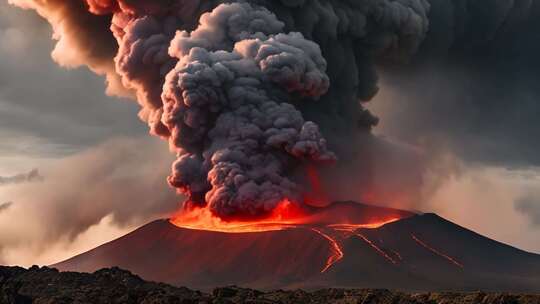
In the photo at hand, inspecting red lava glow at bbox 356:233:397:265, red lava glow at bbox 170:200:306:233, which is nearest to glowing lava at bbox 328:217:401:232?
red lava glow at bbox 356:233:397:265

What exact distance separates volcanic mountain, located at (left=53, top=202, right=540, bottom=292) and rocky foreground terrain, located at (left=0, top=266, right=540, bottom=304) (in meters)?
14.6

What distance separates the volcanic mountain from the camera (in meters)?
61.7

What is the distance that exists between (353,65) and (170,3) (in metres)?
15.5

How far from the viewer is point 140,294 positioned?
40500mm

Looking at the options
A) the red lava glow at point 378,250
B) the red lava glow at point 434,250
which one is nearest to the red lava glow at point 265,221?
the red lava glow at point 378,250

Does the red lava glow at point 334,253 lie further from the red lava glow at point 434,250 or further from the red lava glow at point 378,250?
the red lava glow at point 434,250

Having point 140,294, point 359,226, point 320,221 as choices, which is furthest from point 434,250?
point 140,294

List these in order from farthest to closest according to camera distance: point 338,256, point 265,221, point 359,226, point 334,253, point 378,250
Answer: point 359,226
point 265,221
point 378,250
point 334,253
point 338,256

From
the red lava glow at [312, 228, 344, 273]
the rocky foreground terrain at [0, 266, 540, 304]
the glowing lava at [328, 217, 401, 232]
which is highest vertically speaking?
the glowing lava at [328, 217, 401, 232]

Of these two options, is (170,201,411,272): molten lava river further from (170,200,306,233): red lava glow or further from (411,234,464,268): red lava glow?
(411,234,464,268): red lava glow

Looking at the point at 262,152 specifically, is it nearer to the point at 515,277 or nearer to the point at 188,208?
the point at 188,208

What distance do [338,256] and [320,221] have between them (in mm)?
5326

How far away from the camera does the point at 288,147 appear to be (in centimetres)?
6334

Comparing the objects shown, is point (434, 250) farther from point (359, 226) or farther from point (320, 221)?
point (320, 221)
